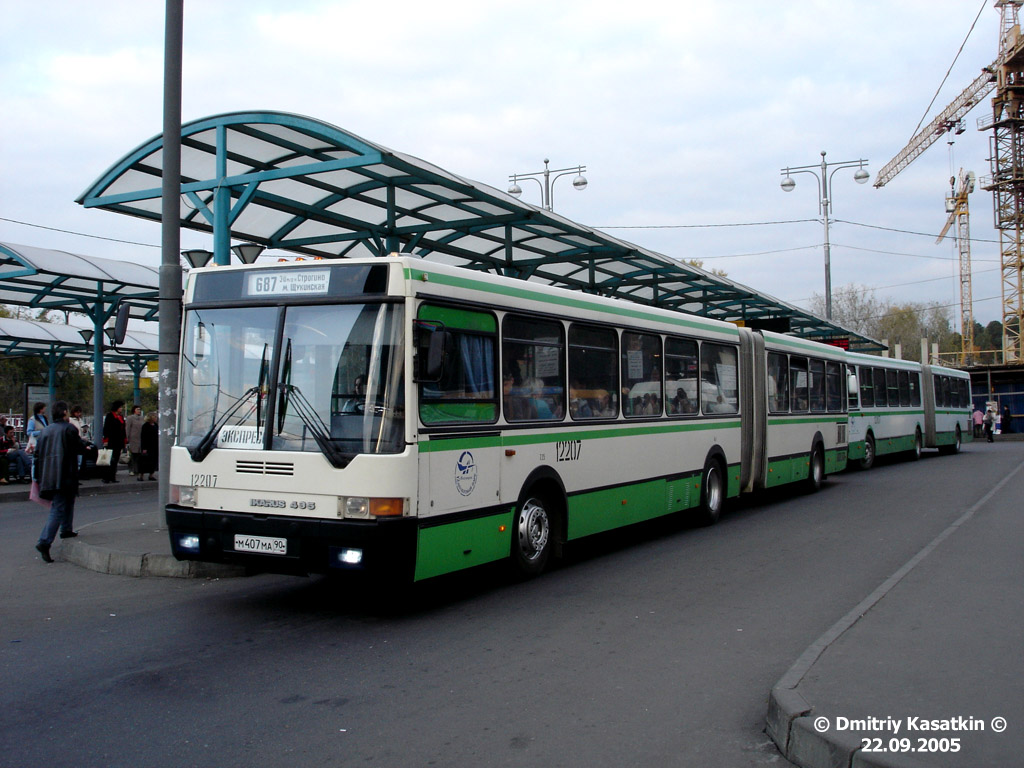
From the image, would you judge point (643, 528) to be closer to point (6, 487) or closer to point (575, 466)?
point (575, 466)

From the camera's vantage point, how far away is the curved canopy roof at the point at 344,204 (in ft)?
39.8

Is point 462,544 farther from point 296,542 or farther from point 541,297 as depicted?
point 541,297

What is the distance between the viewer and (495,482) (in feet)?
26.9

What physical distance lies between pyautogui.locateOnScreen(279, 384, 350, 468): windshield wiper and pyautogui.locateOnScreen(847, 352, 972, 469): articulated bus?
16197mm

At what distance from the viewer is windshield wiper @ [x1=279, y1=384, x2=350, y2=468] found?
7.05m

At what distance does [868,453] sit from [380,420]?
2063 centimetres

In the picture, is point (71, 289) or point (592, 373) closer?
point (592, 373)

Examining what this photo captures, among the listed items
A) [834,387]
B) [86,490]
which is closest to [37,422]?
[86,490]

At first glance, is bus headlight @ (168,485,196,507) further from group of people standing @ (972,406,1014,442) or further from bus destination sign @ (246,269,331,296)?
group of people standing @ (972,406,1014,442)

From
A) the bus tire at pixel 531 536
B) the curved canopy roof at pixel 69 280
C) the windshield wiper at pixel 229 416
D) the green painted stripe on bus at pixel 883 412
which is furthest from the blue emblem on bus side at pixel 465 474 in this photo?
the green painted stripe on bus at pixel 883 412

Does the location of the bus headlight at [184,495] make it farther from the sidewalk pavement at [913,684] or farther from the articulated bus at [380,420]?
the sidewalk pavement at [913,684]

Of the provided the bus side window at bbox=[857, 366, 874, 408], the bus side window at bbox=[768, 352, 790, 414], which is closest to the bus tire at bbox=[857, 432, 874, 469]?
the bus side window at bbox=[857, 366, 874, 408]

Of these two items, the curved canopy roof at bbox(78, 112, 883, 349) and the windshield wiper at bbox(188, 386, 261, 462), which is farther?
the curved canopy roof at bbox(78, 112, 883, 349)

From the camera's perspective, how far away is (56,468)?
1035 centimetres
